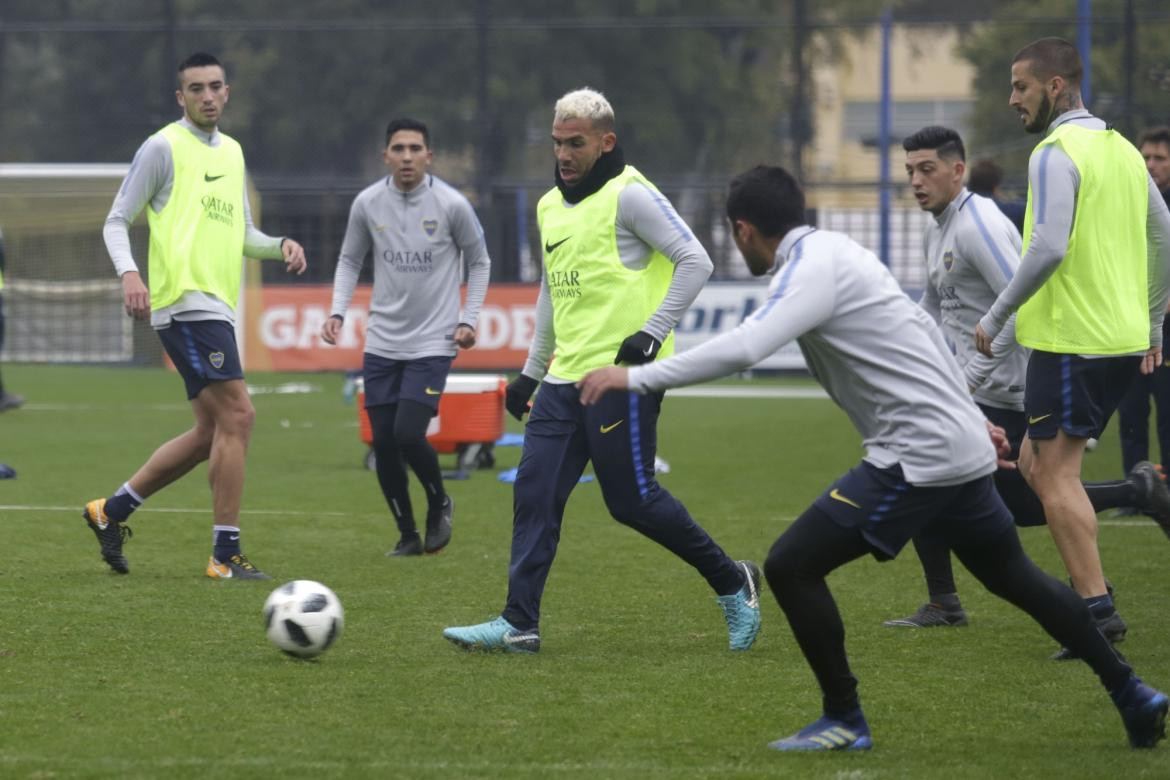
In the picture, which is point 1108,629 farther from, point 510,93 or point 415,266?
point 510,93

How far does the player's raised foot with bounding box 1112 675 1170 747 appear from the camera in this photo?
4.76 m

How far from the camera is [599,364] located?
6.25 metres

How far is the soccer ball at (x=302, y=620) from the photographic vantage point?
582cm

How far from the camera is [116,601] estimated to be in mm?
7031

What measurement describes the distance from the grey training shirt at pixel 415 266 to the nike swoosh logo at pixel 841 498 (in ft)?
13.2

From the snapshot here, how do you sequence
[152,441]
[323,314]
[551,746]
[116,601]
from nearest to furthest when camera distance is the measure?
[551,746], [116,601], [152,441], [323,314]

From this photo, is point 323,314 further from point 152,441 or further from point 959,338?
point 959,338

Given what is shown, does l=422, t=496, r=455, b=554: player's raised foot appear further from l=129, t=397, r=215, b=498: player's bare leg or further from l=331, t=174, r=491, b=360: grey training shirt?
l=129, t=397, r=215, b=498: player's bare leg

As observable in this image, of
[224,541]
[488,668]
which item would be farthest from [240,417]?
[488,668]

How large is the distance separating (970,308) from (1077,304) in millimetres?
684

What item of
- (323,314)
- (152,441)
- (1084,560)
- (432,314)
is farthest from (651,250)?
(323,314)

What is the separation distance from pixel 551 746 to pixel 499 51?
20815 mm

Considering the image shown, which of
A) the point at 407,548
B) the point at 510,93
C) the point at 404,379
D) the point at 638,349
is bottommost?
the point at 407,548

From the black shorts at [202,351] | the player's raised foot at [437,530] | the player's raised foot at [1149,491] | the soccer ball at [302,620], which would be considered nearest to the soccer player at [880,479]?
the soccer ball at [302,620]
